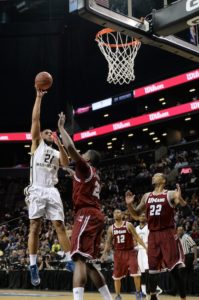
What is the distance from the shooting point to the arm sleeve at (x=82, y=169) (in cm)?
577

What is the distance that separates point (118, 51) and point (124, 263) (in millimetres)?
6440

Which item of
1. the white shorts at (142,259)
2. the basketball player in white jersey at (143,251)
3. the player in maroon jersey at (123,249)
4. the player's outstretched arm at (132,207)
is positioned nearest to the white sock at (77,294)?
the player's outstretched arm at (132,207)

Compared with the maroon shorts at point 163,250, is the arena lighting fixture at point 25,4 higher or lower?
higher

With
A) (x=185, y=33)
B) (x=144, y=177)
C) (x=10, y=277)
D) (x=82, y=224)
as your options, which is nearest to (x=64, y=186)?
(x=144, y=177)

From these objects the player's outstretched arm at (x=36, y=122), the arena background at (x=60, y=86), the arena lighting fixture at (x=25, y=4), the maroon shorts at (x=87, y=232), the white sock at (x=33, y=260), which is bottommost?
the white sock at (x=33, y=260)

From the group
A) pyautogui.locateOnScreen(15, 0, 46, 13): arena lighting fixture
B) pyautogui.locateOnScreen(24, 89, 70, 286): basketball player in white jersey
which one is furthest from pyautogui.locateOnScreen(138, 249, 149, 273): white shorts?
pyautogui.locateOnScreen(15, 0, 46, 13): arena lighting fixture

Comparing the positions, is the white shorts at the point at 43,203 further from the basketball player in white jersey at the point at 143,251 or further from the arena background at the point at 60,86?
the arena background at the point at 60,86

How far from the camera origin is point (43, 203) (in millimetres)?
6625

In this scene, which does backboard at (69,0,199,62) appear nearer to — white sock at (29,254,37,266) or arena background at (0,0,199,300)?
white sock at (29,254,37,266)

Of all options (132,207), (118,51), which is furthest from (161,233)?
(118,51)

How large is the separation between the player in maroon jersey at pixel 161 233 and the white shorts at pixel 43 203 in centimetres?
111

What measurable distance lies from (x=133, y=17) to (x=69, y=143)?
308 centimetres

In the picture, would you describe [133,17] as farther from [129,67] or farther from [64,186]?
[64,186]

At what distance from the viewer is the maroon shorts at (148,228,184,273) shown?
735 centimetres
